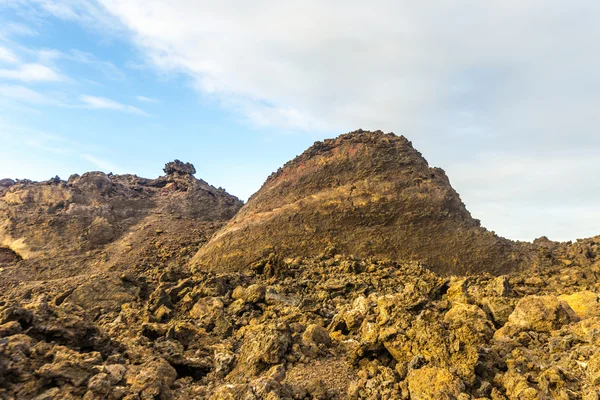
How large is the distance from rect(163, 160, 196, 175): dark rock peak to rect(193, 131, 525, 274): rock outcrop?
13.9 metres

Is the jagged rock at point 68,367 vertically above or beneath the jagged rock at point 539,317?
beneath

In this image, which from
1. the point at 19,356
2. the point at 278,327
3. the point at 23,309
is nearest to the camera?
the point at 19,356

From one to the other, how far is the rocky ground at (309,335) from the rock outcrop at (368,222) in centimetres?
58

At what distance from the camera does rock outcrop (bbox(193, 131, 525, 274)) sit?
47.6ft

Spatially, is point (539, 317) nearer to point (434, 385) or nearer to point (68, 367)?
point (434, 385)

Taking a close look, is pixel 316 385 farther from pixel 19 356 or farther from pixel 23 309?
pixel 23 309

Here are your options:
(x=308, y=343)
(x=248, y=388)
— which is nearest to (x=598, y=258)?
(x=308, y=343)

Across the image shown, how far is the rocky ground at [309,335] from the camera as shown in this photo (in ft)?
14.4

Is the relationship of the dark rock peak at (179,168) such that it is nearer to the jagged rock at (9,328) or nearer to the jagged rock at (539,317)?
the jagged rock at (9,328)

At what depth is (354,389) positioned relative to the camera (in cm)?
475

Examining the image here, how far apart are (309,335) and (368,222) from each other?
9073mm

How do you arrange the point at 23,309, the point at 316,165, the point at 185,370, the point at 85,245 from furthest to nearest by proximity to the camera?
the point at 85,245, the point at 316,165, the point at 185,370, the point at 23,309

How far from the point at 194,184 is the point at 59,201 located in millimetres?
8219

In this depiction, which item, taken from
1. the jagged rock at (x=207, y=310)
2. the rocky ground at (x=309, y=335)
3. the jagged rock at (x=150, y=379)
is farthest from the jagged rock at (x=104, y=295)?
the jagged rock at (x=150, y=379)
